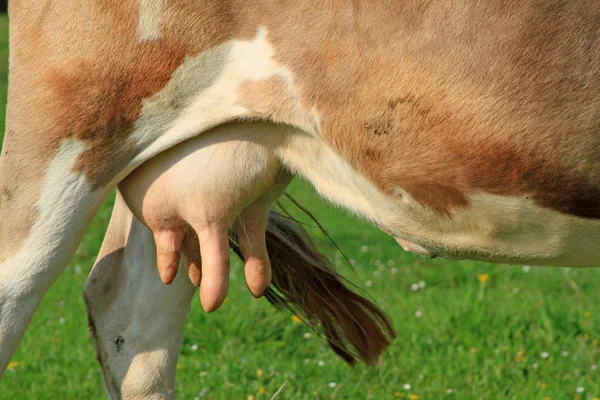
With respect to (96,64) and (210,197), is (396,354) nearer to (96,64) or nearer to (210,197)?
(210,197)

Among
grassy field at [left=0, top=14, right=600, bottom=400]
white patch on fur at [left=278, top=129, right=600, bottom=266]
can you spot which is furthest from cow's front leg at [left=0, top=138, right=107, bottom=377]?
grassy field at [left=0, top=14, right=600, bottom=400]

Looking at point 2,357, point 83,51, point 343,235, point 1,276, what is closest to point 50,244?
point 1,276

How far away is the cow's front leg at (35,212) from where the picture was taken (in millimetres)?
2660

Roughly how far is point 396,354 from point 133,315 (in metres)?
1.54

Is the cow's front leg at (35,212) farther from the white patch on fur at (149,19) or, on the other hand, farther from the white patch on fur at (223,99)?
the white patch on fur at (149,19)

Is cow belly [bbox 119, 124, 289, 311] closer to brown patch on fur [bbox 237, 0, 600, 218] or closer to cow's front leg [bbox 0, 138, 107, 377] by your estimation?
cow's front leg [bbox 0, 138, 107, 377]

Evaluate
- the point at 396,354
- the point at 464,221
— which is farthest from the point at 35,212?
the point at 396,354

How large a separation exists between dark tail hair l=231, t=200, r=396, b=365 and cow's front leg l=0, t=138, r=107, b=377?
3.12ft

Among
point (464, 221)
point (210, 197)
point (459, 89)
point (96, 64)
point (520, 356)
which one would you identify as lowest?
point (520, 356)

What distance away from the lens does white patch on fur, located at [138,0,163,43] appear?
8.50 ft

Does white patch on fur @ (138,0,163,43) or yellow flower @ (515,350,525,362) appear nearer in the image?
white patch on fur @ (138,0,163,43)

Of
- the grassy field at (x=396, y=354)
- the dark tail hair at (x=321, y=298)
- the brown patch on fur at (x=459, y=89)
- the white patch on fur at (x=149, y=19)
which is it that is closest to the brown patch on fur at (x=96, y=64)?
the white patch on fur at (x=149, y=19)

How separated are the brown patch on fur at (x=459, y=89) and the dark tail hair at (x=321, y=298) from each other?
3.37 ft

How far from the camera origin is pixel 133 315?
342 cm
